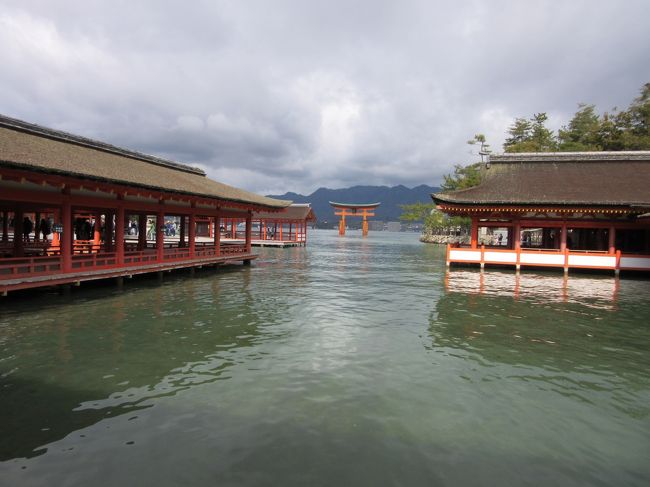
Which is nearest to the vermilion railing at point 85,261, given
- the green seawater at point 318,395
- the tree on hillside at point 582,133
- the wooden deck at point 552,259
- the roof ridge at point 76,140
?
the green seawater at point 318,395

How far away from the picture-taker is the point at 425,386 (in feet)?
24.0

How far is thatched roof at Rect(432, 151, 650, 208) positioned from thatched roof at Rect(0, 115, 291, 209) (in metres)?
16.2

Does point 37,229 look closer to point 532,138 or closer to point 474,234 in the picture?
point 474,234

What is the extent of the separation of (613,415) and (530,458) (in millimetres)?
2326

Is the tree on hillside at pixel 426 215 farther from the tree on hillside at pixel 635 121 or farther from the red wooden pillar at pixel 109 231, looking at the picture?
the red wooden pillar at pixel 109 231

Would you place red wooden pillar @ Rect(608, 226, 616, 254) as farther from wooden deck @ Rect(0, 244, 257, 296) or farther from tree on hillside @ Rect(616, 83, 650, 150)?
tree on hillside @ Rect(616, 83, 650, 150)

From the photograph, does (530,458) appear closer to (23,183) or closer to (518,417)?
(518,417)

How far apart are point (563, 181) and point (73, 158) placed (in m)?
27.9

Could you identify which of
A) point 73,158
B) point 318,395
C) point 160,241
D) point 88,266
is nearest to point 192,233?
point 160,241

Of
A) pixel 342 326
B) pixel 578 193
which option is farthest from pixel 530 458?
pixel 578 193

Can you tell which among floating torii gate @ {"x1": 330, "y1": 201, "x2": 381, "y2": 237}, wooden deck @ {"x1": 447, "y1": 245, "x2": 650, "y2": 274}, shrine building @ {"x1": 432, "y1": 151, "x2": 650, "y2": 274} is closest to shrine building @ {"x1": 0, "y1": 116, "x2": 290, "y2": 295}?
Result: wooden deck @ {"x1": 447, "y1": 245, "x2": 650, "y2": 274}

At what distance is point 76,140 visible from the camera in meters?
19.0

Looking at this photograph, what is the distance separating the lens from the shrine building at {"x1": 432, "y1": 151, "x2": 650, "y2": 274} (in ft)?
79.5

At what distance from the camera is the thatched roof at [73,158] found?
1245cm
